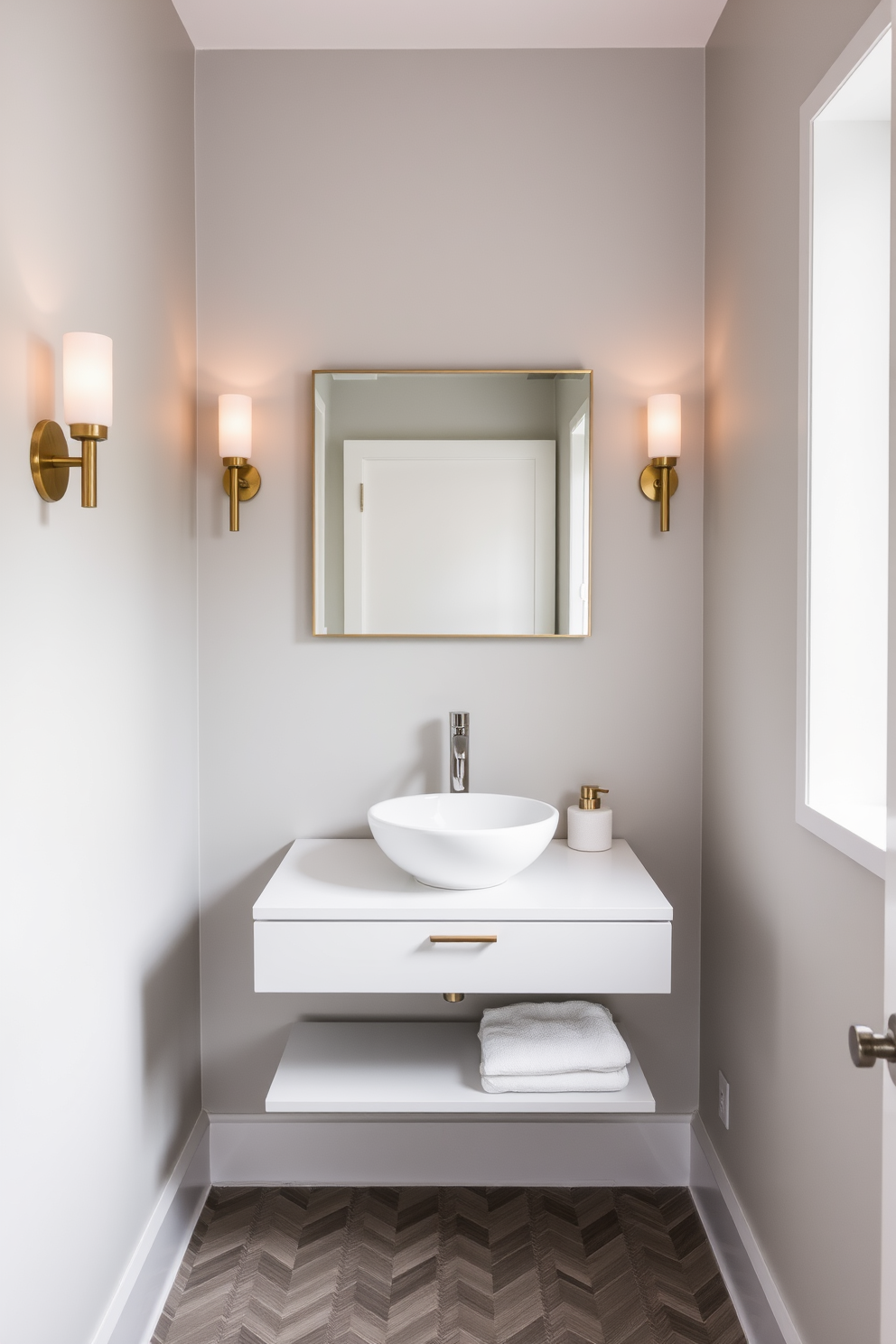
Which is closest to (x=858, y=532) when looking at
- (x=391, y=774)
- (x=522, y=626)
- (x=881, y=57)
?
(x=881, y=57)

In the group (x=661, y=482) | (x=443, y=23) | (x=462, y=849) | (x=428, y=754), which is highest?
(x=443, y=23)

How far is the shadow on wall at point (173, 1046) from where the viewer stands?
188cm

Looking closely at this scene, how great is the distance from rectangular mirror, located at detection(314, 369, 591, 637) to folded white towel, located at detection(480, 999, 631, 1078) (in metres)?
0.86

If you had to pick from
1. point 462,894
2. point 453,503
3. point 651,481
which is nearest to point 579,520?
point 651,481

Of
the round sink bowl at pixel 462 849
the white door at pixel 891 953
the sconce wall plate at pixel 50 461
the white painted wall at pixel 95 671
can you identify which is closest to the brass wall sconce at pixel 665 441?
the round sink bowl at pixel 462 849

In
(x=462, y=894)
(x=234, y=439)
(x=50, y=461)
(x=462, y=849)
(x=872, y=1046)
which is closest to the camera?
(x=872, y=1046)

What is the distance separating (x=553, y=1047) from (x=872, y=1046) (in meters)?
1.10

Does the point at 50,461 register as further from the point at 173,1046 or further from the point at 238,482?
the point at 173,1046

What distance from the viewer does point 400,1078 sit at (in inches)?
76.9

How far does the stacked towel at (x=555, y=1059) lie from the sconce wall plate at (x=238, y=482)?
1.25 meters

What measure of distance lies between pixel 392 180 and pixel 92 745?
57.2 inches

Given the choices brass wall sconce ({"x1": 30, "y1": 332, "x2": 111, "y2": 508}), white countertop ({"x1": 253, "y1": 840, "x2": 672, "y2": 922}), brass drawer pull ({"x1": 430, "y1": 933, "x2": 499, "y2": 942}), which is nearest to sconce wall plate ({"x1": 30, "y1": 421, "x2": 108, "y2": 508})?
brass wall sconce ({"x1": 30, "y1": 332, "x2": 111, "y2": 508})

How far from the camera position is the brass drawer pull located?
1.78 m

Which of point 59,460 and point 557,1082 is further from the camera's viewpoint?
Result: point 557,1082
